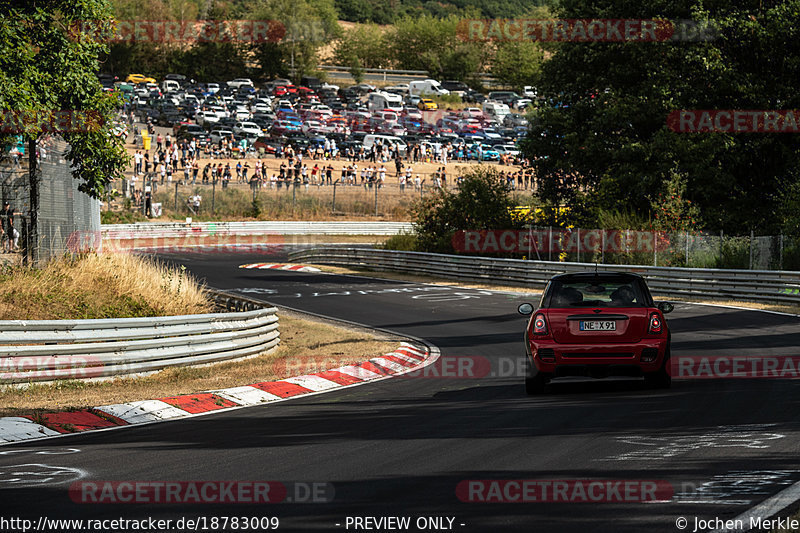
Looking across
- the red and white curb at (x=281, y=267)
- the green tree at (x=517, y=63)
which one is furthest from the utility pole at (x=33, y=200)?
the green tree at (x=517, y=63)

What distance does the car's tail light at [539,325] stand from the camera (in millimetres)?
11656

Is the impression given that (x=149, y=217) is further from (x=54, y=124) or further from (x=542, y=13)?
(x=542, y=13)

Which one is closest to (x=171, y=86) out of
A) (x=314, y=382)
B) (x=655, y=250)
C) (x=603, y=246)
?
(x=603, y=246)

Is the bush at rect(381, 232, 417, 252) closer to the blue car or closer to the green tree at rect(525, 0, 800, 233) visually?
the green tree at rect(525, 0, 800, 233)

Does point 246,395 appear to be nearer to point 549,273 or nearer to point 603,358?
point 603,358

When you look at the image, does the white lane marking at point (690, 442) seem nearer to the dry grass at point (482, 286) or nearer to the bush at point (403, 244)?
the dry grass at point (482, 286)

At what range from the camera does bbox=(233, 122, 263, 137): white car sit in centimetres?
7888

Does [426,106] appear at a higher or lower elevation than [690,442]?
higher

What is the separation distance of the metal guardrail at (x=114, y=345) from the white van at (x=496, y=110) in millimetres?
95179

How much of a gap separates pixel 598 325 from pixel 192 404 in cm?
509

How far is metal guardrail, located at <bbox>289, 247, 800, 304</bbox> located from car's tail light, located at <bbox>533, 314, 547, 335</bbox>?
1552 cm

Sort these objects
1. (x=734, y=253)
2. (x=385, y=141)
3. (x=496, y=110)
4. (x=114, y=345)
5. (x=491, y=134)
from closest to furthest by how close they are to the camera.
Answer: (x=114, y=345), (x=734, y=253), (x=385, y=141), (x=491, y=134), (x=496, y=110)

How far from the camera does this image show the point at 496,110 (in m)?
112

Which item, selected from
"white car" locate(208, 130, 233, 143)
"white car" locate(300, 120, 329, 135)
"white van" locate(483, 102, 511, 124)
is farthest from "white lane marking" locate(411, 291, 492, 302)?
"white van" locate(483, 102, 511, 124)
